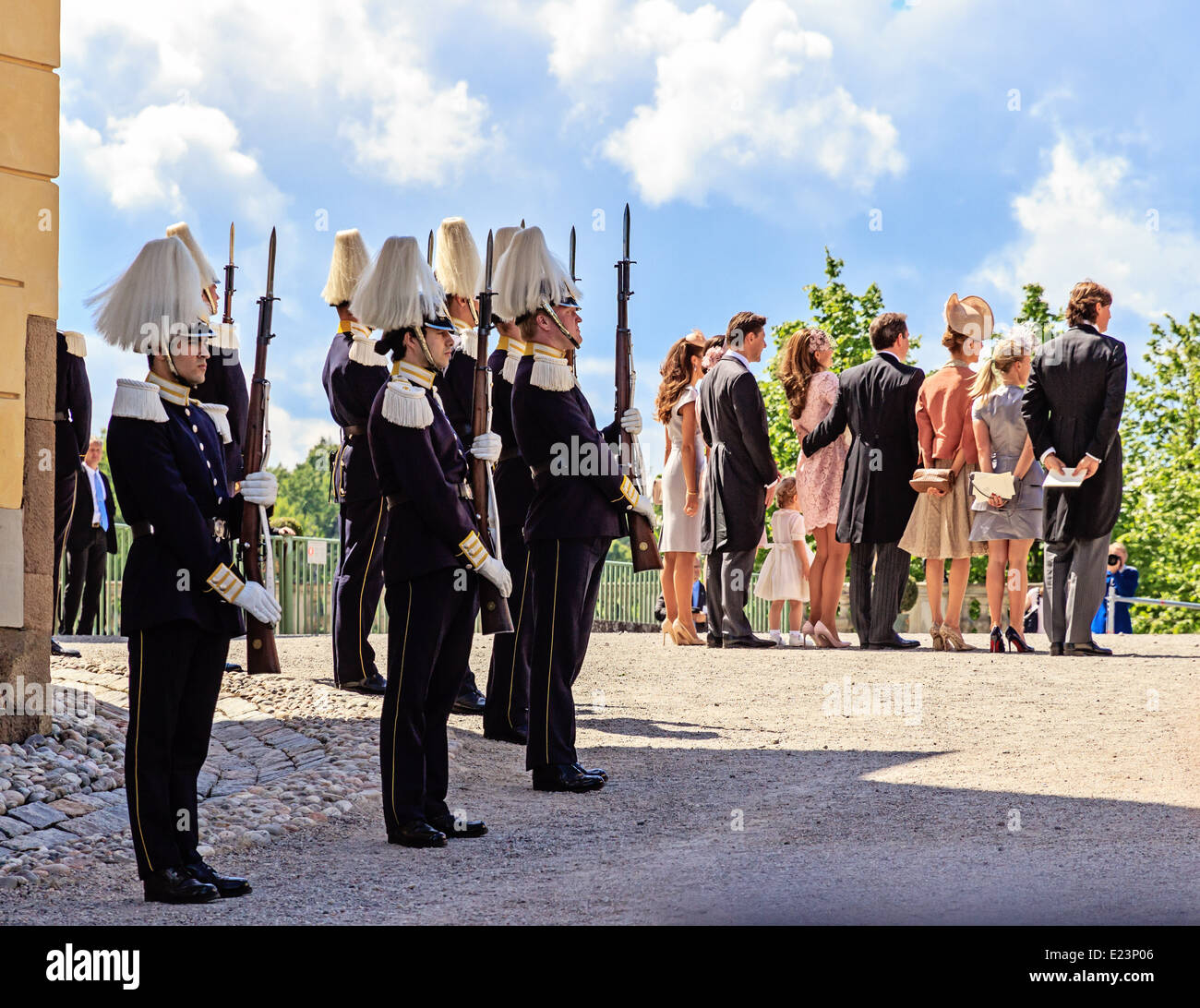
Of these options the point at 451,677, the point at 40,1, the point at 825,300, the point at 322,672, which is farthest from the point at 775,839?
the point at 825,300

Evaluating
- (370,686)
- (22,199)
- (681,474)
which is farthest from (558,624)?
(681,474)

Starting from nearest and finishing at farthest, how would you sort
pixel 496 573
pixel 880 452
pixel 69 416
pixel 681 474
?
1. pixel 496 573
2. pixel 69 416
3. pixel 880 452
4. pixel 681 474

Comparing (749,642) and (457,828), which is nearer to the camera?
(457,828)

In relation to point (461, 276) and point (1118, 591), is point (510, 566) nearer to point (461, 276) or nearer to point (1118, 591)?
point (461, 276)

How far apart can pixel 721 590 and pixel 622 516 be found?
474 cm

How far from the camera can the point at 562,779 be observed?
7484mm

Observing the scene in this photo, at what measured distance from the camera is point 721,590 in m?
12.1

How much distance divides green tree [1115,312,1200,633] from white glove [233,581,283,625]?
97.1 ft

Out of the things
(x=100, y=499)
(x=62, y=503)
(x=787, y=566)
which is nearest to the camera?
(x=62, y=503)

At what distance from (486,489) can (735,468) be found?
5.39 m

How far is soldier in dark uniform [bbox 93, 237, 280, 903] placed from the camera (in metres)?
5.39

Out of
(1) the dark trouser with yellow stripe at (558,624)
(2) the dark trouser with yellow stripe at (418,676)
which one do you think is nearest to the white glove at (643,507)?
(1) the dark trouser with yellow stripe at (558,624)

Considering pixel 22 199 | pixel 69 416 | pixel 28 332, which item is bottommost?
pixel 69 416
